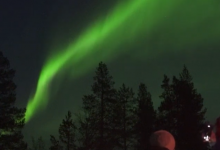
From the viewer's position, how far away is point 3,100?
1458 inches

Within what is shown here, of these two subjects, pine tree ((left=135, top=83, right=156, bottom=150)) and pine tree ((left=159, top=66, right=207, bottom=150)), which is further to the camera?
pine tree ((left=135, top=83, right=156, bottom=150))

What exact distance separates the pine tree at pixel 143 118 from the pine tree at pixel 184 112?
22.7ft

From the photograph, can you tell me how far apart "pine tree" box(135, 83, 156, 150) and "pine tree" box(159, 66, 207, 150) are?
22.7 ft

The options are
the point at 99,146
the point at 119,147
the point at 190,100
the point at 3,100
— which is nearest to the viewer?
the point at 3,100

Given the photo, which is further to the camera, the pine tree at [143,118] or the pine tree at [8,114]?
the pine tree at [143,118]

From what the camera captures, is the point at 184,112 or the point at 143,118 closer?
the point at 184,112

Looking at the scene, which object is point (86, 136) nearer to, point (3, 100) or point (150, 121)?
point (150, 121)

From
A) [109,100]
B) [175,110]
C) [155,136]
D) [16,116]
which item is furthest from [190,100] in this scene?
[155,136]

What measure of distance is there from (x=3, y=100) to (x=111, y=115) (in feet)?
50.6

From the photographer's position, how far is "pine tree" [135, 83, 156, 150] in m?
51.6

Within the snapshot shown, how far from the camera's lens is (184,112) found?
43.1m

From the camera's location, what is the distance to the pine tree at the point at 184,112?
139 ft

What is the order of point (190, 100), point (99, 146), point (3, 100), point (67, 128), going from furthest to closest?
point (67, 128) < point (99, 146) < point (190, 100) < point (3, 100)

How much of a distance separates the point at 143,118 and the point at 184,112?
9.61 metres
